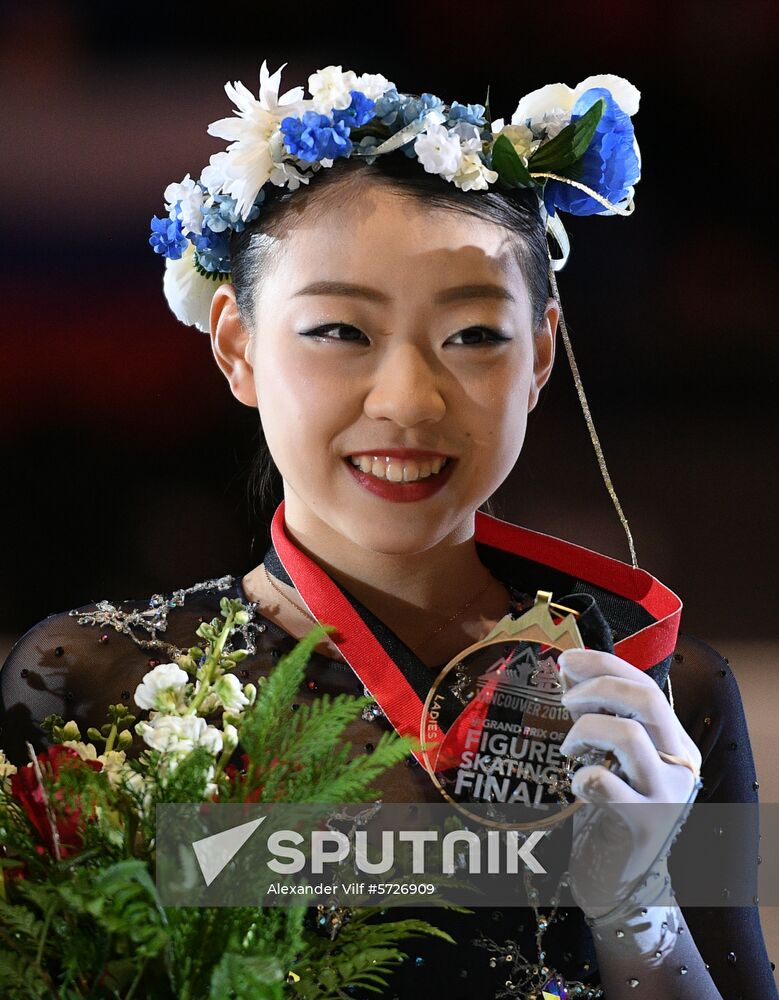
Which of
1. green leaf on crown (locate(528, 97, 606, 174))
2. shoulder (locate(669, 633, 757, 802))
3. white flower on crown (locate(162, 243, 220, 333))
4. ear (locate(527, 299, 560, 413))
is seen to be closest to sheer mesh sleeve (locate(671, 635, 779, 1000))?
shoulder (locate(669, 633, 757, 802))

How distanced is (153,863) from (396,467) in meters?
0.54

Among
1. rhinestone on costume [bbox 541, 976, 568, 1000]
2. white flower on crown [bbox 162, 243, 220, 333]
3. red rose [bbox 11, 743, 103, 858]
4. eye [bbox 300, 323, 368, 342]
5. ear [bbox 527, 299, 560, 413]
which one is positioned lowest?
rhinestone on costume [bbox 541, 976, 568, 1000]

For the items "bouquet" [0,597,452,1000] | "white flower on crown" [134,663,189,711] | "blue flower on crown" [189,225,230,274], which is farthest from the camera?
"blue flower on crown" [189,225,230,274]

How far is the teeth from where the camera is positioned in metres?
1.37

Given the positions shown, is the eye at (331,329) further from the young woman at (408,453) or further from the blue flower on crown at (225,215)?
the blue flower on crown at (225,215)

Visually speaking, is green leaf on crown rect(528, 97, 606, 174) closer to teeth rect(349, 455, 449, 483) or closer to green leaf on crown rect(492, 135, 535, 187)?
green leaf on crown rect(492, 135, 535, 187)

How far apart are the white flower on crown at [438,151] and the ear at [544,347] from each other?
225mm

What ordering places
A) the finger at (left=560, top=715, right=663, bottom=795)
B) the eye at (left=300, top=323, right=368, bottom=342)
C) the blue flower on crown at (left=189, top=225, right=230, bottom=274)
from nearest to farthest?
the finger at (left=560, top=715, right=663, bottom=795) < the eye at (left=300, top=323, right=368, bottom=342) < the blue flower on crown at (left=189, top=225, right=230, bottom=274)

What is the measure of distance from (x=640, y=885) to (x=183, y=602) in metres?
0.58

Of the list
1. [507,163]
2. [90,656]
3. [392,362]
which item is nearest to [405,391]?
[392,362]

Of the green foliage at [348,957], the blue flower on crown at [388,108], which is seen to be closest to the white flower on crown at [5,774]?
the green foliage at [348,957]

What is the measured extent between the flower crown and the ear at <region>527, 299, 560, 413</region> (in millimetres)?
112

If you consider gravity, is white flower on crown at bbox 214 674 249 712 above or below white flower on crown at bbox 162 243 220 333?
below

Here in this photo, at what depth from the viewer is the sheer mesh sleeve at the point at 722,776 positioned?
55.3 inches
